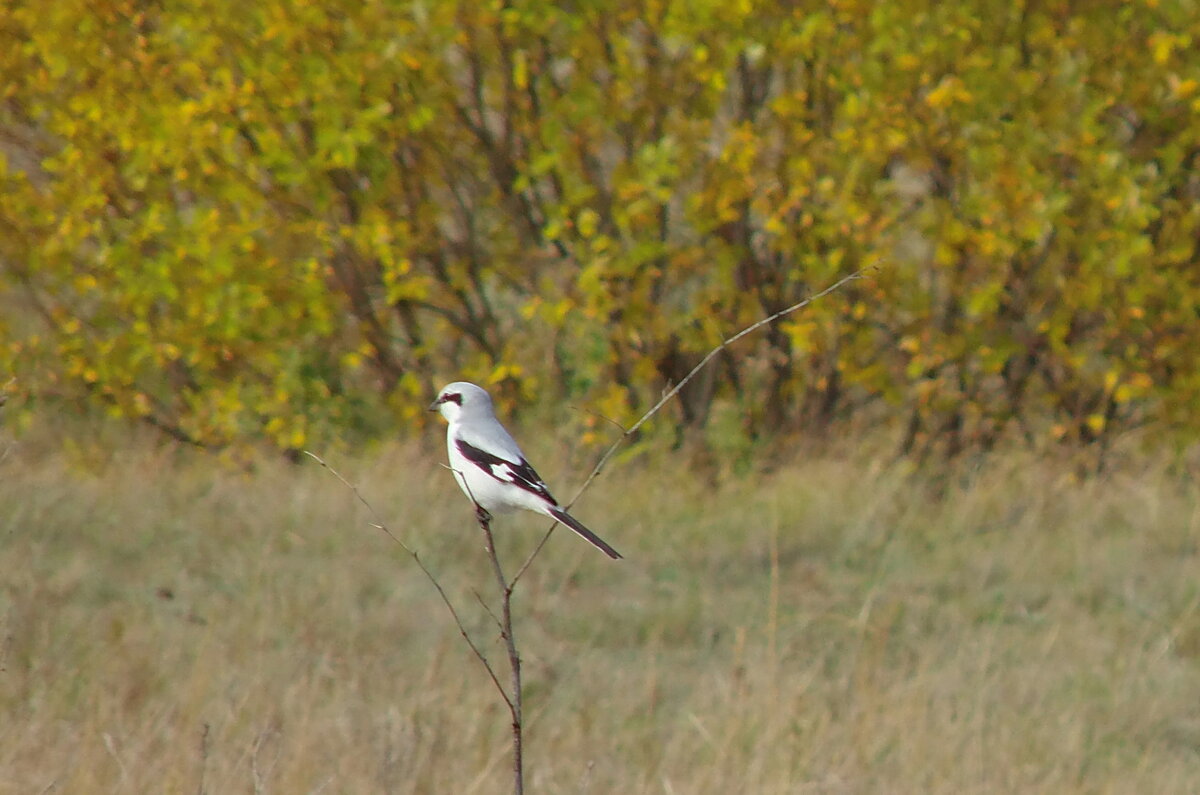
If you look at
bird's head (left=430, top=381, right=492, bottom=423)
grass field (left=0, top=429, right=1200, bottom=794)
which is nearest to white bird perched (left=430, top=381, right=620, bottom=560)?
bird's head (left=430, top=381, right=492, bottom=423)

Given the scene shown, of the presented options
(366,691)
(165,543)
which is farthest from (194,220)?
(366,691)

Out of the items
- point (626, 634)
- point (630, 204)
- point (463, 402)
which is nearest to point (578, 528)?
point (463, 402)

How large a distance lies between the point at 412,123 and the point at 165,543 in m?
2.09

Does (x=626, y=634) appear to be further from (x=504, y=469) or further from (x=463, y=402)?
(x=463, y=402)

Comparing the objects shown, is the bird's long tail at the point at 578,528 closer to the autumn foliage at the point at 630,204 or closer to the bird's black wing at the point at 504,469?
the bird's black wing at the point at 504,469

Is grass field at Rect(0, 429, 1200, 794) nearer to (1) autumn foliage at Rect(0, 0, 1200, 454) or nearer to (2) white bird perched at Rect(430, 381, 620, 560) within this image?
(1) autumn foliage at Rect(0, 0, 1200, 454)

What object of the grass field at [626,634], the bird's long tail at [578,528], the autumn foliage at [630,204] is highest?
the autumn foliage at [630,204]

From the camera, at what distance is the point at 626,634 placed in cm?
542

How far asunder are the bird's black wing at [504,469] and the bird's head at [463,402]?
0.29 feet

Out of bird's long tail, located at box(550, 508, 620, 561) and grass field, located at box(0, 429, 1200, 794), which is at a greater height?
grass field, located at box(0, 429, 1200, 794)

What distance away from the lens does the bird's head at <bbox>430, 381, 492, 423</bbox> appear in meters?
2.00

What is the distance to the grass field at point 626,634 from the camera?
13.7 feet

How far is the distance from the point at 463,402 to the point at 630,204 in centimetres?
490

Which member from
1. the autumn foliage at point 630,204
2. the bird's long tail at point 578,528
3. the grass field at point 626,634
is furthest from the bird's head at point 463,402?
the autumn foliage at point 630,204
